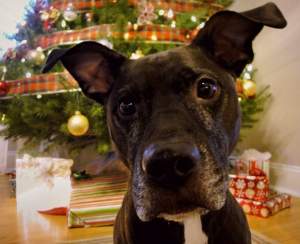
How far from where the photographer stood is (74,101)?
2303 millimetres

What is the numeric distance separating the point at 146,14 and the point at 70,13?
1.93 feet

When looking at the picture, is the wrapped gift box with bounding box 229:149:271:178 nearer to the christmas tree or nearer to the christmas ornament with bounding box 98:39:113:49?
the christmas tree

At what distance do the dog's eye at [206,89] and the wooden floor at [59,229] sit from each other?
1128 millimetres

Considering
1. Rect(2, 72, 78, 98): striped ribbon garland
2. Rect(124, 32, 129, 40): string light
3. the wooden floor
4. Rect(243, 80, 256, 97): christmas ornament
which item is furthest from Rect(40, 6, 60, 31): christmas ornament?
Rect(243, 80, 256, 97): christmas ornament

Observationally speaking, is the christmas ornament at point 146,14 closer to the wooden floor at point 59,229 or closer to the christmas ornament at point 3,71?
the christmas ornament at point 3,71

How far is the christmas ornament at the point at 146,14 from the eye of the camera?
2336 millimetres

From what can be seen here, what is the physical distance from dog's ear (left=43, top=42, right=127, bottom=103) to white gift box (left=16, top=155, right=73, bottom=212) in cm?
106

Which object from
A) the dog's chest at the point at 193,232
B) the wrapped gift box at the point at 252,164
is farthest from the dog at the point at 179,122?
the wrapped gift box at the point at 252,164

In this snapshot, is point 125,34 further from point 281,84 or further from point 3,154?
point 3,154

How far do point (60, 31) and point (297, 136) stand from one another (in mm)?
2001

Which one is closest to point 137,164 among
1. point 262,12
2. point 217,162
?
point 217,162

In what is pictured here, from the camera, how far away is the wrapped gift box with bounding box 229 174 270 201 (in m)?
2.16

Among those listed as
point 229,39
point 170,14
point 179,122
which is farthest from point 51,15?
point 179,122

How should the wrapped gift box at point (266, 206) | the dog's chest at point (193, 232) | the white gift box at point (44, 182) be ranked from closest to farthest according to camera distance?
the dog's chest at point (193, 232), the wrapped gift box at point (266, 206), the white gift box at point (44, 182)
